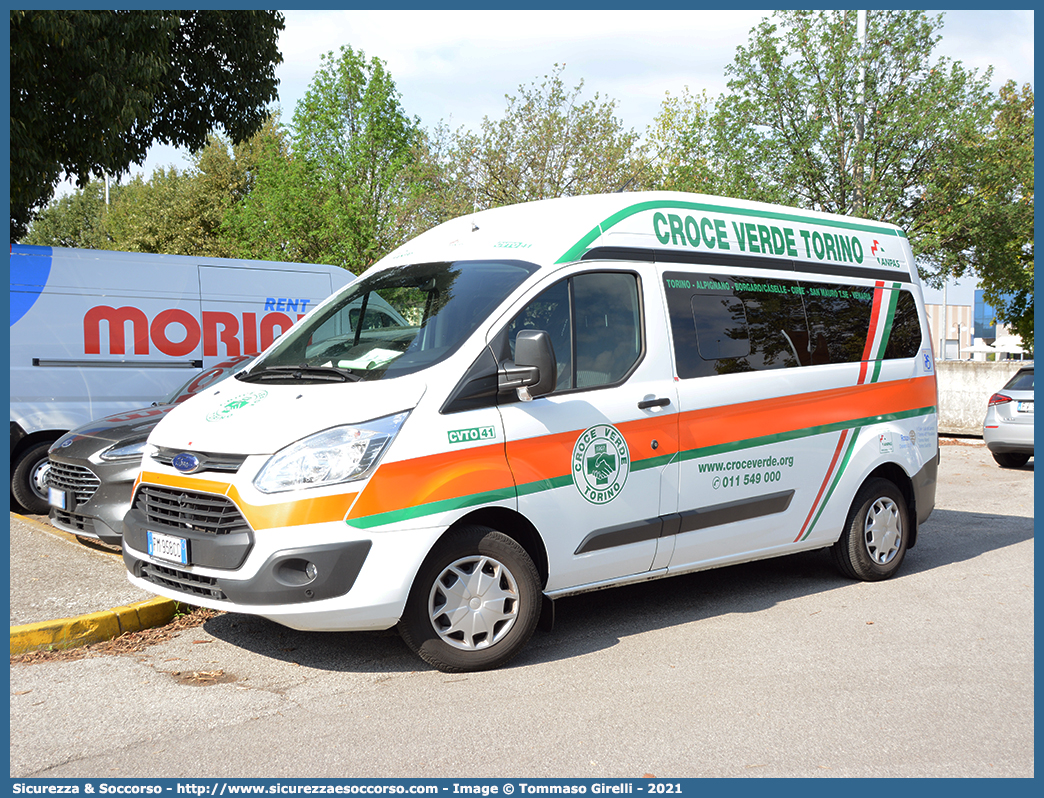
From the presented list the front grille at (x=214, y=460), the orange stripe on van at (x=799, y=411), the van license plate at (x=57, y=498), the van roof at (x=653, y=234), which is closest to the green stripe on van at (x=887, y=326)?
the orange stripe on van at (x=799, y=411)

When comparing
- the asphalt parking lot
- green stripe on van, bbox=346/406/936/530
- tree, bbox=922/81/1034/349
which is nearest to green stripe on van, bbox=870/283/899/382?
green stripe on van, bbox=346/406/936/530

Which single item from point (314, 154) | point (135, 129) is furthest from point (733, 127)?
point (135, 129)

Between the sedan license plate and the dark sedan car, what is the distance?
1783 mm

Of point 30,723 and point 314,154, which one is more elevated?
point 314,154

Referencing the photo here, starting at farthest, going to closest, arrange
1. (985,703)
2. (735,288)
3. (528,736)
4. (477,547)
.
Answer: (735,288) → (477,547) → (985,703) → (528,736)

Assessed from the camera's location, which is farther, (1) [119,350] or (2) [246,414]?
(1) [119,350]

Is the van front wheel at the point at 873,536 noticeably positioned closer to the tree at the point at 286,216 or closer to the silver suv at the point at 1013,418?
the silver suv at the point at 1013,418

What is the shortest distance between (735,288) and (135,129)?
8.82 meters

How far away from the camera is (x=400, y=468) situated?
452 centimetres

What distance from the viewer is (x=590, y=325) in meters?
5.30

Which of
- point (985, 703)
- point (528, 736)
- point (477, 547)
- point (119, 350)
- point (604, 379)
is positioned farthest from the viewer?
point (119, 350)

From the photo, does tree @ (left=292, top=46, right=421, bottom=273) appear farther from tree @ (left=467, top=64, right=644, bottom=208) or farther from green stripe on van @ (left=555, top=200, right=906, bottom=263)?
green stripe on van @ (left=555, top=200, right=906, bottom=263)

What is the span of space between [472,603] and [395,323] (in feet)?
5.44

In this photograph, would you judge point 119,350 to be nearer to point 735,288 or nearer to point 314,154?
point 735,288
